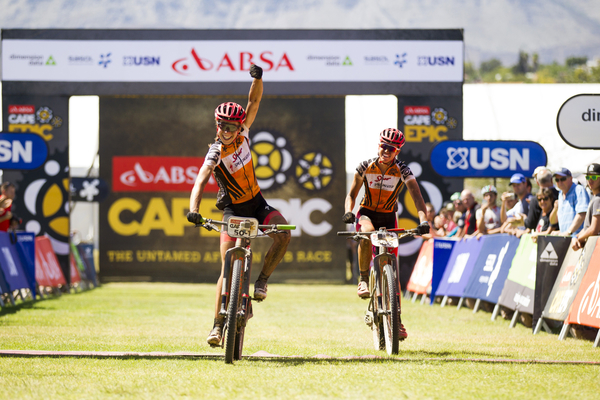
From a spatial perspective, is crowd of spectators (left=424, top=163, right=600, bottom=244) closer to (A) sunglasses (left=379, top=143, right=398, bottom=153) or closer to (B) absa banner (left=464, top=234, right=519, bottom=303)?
(B) absa banner (left=464, top=234, right=519, bottom=303)

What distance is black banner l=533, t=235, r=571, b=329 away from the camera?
10.4 m

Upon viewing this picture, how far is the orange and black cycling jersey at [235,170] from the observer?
741cm

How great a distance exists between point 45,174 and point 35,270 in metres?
6.30

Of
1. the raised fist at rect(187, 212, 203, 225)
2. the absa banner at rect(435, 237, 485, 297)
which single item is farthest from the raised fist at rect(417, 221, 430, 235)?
the absa banner at rect(435, 237, 485, 297)

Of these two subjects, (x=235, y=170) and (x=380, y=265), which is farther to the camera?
(x=380, y=265)

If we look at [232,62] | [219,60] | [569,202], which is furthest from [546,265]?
[219,60]

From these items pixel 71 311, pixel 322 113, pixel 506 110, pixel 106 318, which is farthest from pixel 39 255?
pixel 506 110

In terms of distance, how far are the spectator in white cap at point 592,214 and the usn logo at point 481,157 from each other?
6908 mm

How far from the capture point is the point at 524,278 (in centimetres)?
1173

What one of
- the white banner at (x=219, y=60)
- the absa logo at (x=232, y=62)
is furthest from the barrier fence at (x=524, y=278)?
the absa logo at (x=232, y=62)

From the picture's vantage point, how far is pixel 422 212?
26.8 ft

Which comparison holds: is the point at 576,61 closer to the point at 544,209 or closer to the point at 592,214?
the point at 544,209

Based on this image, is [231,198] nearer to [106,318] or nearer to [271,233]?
[271,233]

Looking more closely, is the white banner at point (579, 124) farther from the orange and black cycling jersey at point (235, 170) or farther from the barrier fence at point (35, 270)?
the barrier fence at point (35, 270)
